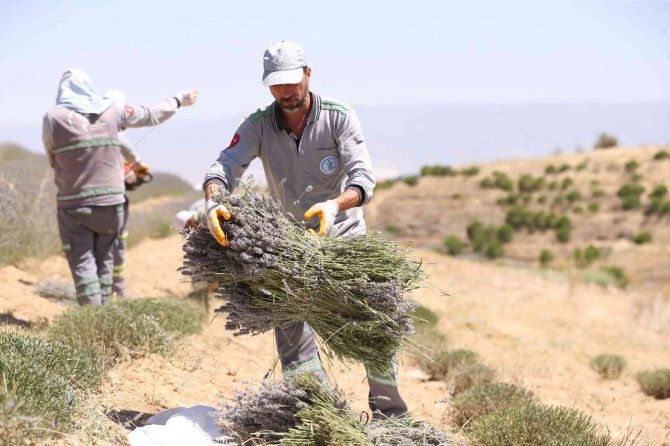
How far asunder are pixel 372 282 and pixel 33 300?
471 cm

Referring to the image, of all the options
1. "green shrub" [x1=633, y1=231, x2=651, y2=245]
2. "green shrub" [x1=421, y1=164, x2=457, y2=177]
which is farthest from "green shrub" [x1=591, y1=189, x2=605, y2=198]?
"green shrub" [x1=421, y1=164, x2=457, y2=177]

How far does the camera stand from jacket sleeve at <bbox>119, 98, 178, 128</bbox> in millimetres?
5852

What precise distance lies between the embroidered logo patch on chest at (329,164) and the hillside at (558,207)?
2564cm

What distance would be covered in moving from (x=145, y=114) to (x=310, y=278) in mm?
3111

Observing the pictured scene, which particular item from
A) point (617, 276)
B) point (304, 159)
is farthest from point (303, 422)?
point (617, 276)

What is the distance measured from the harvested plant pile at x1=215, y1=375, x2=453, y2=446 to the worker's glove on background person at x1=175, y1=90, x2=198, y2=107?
2970 millimetres

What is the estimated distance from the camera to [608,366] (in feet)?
28.9

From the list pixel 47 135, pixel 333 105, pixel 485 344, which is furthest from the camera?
pixel 485 344

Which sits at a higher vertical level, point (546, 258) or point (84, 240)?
point (84, 240)

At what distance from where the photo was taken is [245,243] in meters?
3.20

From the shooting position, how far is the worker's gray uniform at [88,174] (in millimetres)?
5648

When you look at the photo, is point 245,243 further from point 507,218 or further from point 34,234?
point 507,218

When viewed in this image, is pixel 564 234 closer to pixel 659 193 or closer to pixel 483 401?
pixel 659 193

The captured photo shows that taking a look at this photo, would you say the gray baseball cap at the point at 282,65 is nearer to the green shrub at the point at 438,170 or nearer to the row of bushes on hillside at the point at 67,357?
the row of bushes on hillside at the point at 67,357
